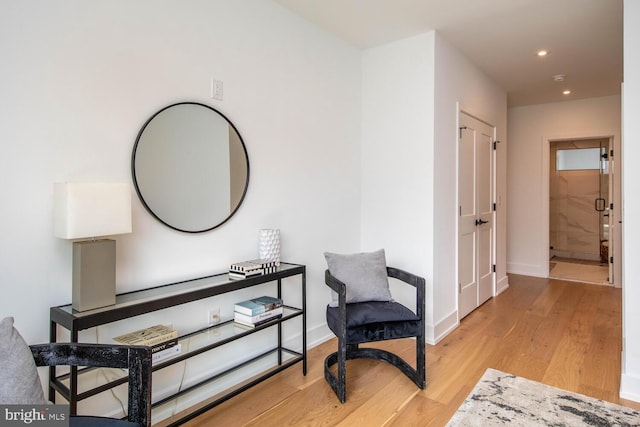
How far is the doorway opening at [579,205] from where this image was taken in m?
6.74

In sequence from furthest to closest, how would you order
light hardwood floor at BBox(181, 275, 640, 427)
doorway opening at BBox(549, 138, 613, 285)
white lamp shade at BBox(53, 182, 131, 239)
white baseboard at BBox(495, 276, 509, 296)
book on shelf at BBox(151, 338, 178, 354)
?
doorway opening at BBox(549, 138, 613, 285), white baseboard at BBox(495, 276, 509, 296), light hardwood floor at BBox(181, 275, 640, 427), book on shelf at BBox(151, 338, 178, 354), white lamp shade at BBox(53, 182, 131, 239)

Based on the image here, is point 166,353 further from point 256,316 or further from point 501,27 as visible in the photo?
point 501,27

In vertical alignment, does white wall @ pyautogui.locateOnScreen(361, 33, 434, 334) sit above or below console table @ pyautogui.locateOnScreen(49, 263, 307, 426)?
above

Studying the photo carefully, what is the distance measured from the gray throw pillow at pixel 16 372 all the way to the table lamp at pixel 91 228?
316 millimetres

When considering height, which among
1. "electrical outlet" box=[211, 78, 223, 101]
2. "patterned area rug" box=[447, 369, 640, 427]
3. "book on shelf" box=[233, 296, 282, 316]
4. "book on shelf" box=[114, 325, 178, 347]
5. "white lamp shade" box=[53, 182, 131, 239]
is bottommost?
"patterned area rug" box=[447, 369, 640, 427]

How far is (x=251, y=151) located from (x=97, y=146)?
0.94 meters

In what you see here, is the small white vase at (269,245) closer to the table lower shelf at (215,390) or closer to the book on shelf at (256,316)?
the book on shelf at (256,316)

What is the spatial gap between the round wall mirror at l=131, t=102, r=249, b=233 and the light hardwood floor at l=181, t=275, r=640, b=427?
1097 mm

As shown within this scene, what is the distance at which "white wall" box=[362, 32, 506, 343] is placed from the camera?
309 centimetres

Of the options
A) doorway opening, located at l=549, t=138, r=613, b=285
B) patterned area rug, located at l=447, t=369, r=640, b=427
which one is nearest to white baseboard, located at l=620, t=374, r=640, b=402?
patterned area rug, located at l=447, t=369, r=640, b=427

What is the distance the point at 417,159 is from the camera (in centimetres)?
316

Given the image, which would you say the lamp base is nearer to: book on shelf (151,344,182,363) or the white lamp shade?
the white lamp shade

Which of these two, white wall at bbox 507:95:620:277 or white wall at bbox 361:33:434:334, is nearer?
white wall at bbox 361:33:434:334

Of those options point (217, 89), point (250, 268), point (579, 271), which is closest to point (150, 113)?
point (217, 89)
